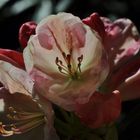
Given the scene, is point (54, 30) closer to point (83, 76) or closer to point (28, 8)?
point (83, 76)

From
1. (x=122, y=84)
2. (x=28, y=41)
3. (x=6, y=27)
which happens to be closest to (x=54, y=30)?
(x=28, y=41)

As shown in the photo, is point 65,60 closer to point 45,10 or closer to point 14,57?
point 14,57

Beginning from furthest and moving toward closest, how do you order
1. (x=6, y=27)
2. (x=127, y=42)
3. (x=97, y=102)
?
1. (x=6, y=27)
2. (x=127, y=42)
3. (x=97, y=102)

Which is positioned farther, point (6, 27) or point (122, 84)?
point (6, 27)

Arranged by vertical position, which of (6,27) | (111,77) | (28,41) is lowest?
(6,27)

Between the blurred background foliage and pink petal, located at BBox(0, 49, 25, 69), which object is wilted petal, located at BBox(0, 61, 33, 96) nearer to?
pink petal, located at BBox(0, 49, 25, 69)

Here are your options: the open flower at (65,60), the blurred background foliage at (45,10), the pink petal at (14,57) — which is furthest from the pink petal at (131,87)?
the blurred background foliage at (45,10)

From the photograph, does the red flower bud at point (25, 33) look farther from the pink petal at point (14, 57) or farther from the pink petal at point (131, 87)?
the pink petal at point (131, 87)

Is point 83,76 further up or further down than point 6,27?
further up
